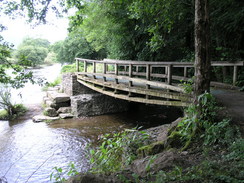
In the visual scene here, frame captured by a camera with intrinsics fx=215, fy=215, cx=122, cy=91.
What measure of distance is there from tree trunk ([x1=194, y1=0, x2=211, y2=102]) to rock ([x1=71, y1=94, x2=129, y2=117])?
26.4 feet

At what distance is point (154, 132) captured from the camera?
223 inches

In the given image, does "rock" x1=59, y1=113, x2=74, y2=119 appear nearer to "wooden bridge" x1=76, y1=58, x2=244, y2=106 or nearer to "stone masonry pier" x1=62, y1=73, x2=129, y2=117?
"stone masonry pier" x1=62, y1=73, x2=129, y2=117

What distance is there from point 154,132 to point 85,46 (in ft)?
67.4

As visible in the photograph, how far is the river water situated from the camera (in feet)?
19.5

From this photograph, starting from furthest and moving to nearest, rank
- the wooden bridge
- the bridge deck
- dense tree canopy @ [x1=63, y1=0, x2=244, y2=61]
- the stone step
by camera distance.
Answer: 1. the stone step
2. dense tree canopy @ [x1=63, y1=0, x2=244, y2=61]
3. the wooden bridge
4. the bridge deck

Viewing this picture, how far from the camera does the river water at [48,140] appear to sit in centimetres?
595

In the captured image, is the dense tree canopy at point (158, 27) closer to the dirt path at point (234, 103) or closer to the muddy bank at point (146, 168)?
the dirt path at point (234, 103)

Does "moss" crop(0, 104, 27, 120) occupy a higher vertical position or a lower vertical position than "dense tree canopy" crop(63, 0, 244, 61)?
lower

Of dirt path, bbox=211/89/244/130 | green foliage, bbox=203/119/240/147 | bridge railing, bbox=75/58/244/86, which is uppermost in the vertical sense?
bridge railing, bbox=75/58/244/86

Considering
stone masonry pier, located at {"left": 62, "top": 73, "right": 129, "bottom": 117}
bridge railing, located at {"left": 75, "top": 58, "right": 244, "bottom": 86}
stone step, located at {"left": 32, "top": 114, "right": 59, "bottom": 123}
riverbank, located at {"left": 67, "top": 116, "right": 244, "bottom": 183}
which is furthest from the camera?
stone masonry pier, located at {"left": 62, "top": 73, "right": 129, "bottom": 117}

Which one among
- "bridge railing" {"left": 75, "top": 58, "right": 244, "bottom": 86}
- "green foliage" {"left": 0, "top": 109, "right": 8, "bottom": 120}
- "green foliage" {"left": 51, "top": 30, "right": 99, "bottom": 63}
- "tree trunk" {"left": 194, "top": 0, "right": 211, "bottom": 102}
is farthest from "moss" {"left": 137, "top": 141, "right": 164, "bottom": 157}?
"green foliage" {"left": 51, "top": 30, "right": 99, "bottom": 63}

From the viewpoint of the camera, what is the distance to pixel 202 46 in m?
4.11

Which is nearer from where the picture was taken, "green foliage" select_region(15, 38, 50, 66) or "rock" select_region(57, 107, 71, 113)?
"rock" select_region(57, 107, 71, 113)

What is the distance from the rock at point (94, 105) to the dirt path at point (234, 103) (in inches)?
262
